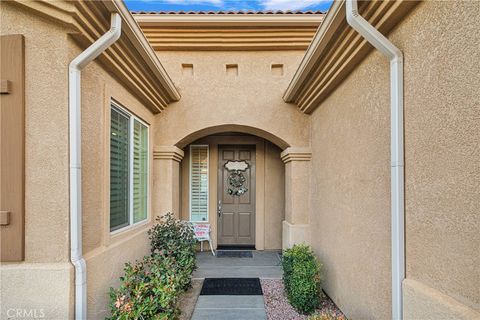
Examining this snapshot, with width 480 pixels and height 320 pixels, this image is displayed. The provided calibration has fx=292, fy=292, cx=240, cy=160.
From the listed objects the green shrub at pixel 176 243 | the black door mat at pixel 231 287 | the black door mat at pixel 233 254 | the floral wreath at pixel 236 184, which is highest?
the floral wreath at pixel 236 184

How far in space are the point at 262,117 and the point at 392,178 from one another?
346 centimetres

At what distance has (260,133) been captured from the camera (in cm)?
589

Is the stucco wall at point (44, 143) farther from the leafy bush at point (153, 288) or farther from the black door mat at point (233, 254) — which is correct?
the black door mat at point (233, 254)

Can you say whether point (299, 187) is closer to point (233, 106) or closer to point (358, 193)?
point (233, 106)

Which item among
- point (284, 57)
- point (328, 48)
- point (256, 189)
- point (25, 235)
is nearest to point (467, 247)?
point (328, 48)

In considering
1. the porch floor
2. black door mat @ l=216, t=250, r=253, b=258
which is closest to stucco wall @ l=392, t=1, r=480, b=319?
the porch floor

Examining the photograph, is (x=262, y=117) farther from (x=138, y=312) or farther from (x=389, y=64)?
(x=138, y=312)

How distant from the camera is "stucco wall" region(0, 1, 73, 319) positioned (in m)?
2.54

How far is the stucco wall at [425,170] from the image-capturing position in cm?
175

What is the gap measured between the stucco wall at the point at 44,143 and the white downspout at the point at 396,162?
271 centimetres

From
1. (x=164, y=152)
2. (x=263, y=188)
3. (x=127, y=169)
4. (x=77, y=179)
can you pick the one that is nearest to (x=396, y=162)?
(x=77, y=179)

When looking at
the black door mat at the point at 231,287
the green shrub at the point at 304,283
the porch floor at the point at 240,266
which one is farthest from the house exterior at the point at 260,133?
the black door mat at the point at 231,287

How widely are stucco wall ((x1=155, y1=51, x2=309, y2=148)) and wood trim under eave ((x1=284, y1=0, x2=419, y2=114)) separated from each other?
0.75m

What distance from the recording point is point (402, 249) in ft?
7.64
